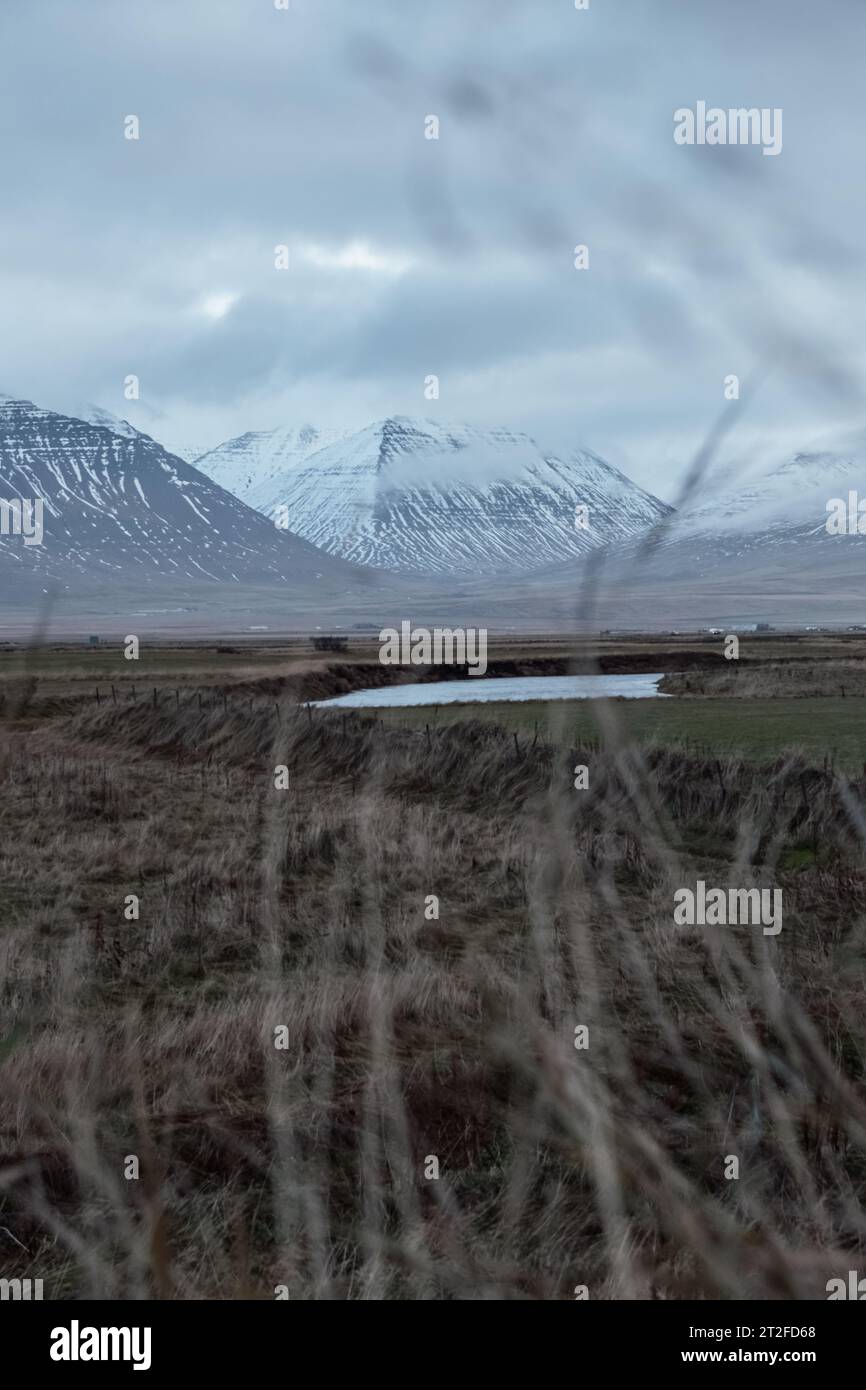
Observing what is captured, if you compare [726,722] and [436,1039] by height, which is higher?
[726,722]

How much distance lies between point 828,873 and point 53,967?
27.8 ft

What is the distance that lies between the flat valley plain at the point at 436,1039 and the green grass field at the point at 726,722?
5143 mm

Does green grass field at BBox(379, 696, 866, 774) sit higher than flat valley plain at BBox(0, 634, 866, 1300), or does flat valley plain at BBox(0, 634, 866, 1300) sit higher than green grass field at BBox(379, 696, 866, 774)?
green grass field at BBox(379, 696, 866, 774)

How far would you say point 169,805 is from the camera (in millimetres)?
17594

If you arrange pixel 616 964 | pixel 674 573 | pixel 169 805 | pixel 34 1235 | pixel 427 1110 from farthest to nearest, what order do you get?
pixel 169 805 < pixel 616 964 < pixel 427 1110 < pixel 34 1235 < pixel 674 573

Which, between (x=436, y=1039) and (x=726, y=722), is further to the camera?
(x=726, y=722)

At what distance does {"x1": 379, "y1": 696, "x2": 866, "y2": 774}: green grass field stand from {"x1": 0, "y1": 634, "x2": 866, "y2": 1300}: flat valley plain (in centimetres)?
514

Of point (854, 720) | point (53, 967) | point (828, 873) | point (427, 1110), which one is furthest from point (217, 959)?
point (854, 720)

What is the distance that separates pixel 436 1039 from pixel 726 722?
80.9 ft

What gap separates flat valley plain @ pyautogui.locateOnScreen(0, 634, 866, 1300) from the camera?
3223mm

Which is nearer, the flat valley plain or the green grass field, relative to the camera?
the flat valley plain

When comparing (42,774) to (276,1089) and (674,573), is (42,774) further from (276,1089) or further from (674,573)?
(674,573)

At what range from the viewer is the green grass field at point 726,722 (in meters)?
22.3

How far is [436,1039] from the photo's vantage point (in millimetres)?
6613
